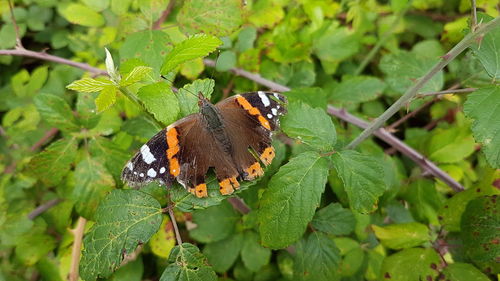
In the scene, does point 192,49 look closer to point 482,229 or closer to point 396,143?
point 396,143

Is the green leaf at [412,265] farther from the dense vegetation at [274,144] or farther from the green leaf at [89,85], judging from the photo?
the green leaf at [89,85]

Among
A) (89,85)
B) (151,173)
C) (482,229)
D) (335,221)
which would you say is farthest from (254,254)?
(89,85)

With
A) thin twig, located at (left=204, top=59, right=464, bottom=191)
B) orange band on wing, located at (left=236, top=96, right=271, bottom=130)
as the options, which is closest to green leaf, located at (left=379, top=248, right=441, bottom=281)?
thin twig, located at (left=204, top=59, right=464, bottom=191)

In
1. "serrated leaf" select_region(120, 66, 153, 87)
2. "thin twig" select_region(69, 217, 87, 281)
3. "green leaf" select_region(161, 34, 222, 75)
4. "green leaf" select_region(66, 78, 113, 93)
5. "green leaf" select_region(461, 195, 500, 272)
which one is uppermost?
"green leaf" select_region(161, 34, 222, 75)

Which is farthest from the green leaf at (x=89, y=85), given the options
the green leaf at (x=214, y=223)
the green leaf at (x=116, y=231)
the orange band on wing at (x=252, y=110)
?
the green leaf at (x=214, y=223)

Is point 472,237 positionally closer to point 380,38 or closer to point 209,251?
point 209,251

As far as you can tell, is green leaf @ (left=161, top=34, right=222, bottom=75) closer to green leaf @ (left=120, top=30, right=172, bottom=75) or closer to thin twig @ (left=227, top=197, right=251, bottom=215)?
green leaf @ (left=120, top=30, right=172, bottom=75)
